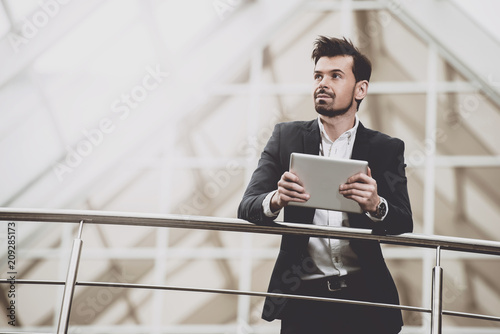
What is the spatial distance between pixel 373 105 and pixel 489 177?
1740 mm

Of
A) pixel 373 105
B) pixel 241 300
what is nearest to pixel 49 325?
pixel 241 300

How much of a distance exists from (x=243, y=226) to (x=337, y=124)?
478mm

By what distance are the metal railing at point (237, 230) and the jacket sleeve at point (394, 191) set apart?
0.11 feet

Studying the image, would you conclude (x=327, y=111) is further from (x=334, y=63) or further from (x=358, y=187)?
(x=358, y=187)

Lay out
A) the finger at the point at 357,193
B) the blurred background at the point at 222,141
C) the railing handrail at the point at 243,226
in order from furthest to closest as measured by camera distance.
A: the blurred background at the point at 222,141
the railing handrail at the point at 243,226
the finger at the point at 357,193

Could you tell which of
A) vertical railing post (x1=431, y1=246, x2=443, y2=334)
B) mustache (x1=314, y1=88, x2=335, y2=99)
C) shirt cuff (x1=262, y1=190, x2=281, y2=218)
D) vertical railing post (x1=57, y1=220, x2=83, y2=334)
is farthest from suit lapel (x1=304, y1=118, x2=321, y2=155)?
vertical railing post (x1=57, y1=220, x2=83, y2=334)

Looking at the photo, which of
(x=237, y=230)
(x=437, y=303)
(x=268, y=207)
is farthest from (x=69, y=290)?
(x=437, y=303)

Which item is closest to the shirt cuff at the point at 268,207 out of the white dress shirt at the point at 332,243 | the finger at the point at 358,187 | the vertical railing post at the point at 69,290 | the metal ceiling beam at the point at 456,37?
the white dress shirt at the point at 332,243

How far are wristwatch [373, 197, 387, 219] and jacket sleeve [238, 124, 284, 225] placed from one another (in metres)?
0.33

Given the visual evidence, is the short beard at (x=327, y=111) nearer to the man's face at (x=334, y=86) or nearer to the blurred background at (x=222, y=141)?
the man's face at (x=334, y=86)

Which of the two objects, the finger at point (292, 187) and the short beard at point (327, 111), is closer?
the finger at point (292, 187)

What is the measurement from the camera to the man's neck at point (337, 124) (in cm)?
204

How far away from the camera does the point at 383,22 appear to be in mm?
7957

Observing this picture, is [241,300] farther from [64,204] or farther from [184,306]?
[64,204]
